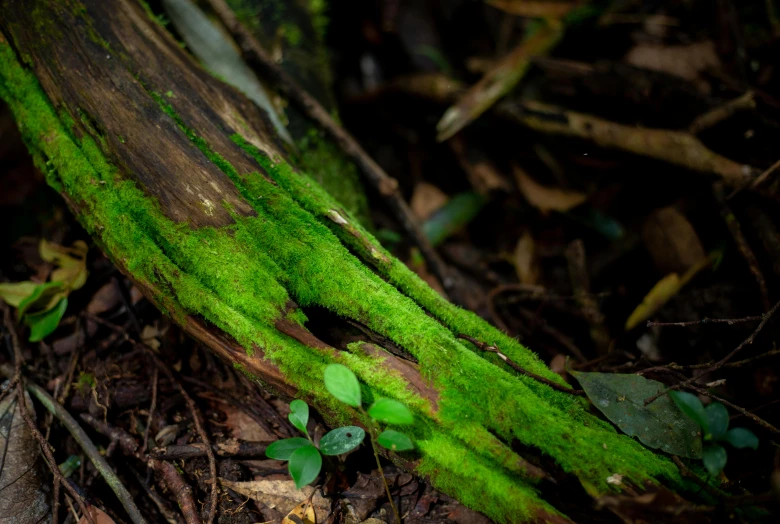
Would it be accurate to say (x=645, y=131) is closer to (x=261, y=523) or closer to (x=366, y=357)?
(x=366, y=357)

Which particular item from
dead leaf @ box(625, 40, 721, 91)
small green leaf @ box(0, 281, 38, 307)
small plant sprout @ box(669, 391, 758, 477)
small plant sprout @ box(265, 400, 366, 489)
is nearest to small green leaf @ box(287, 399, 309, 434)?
small plant sprout @ box(265, 400, 366, 489)

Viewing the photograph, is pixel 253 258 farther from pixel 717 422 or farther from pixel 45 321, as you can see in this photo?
pixel 717 422

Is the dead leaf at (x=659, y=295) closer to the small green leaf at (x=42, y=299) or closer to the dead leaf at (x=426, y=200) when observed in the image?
the dead leaf at (x=426, y=200)

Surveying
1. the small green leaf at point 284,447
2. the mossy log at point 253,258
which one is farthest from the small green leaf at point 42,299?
the small green leaf at point 284,447

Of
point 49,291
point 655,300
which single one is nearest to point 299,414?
point 49,291

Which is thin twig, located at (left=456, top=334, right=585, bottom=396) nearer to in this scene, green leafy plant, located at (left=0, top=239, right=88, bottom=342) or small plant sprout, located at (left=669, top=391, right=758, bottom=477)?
small plant sprout, located at (left=669, top=391, right=758, bottom=477)
